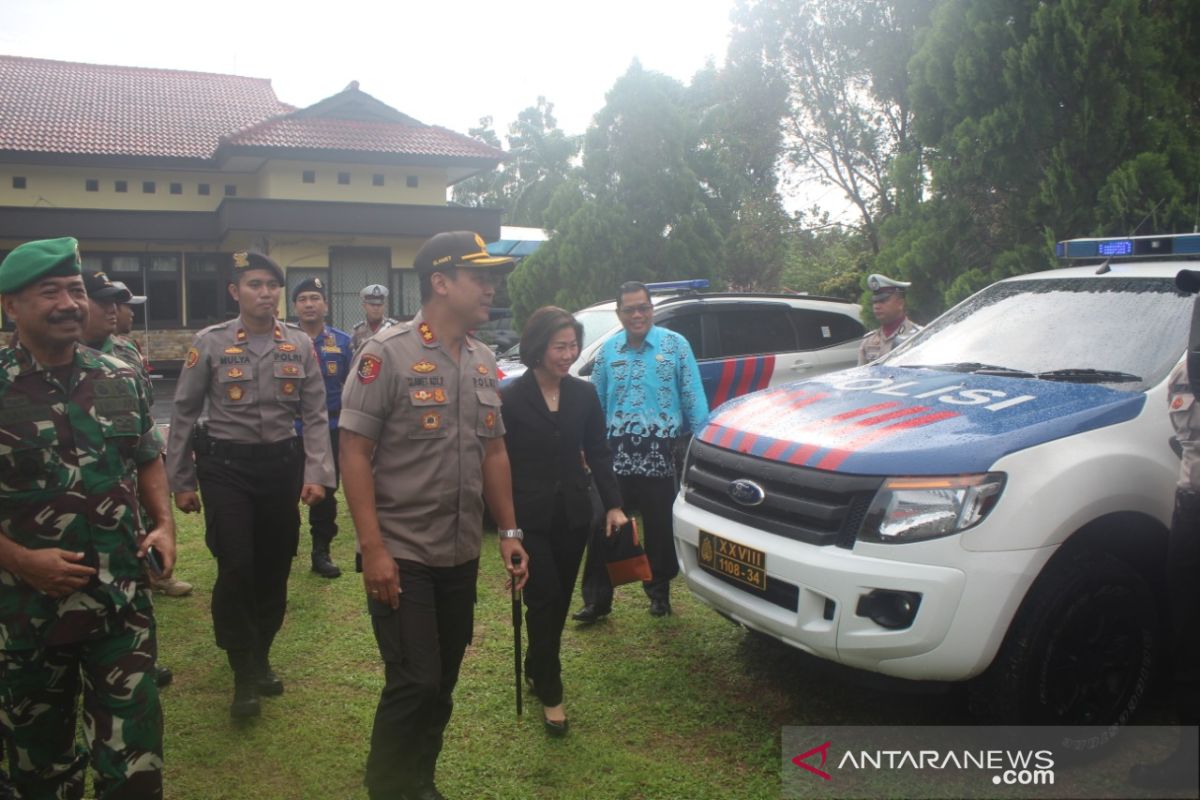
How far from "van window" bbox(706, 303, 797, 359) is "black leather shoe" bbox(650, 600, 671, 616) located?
3.04m

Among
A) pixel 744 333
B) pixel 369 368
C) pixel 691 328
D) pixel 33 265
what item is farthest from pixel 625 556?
pixel 744 333

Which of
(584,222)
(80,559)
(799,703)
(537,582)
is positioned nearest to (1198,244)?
(799,703)

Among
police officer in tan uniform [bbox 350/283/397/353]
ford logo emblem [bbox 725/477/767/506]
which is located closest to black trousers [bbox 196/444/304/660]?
ford logo emblem [bbox 725/477/767/506]

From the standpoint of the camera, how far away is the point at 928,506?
3.09m

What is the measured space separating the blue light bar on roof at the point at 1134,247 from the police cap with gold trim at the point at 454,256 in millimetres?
2983

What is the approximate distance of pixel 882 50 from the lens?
16.5m

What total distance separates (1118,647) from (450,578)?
2445 millimetres

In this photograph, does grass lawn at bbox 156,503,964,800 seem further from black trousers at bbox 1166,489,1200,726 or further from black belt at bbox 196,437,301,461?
black belt at bbox 196,437,301,461

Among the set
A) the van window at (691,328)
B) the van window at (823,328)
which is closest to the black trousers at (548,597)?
the van window at (691,328)

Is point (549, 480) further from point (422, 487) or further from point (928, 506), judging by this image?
point (928, 506)

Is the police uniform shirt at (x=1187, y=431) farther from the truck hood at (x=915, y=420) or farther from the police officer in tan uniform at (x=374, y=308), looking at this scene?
the police officer in tan uniform at (x=374, y=308)

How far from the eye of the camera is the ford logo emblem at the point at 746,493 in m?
3.54

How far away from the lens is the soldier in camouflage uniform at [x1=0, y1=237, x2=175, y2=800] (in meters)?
2.54

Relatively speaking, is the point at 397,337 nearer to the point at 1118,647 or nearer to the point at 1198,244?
the point at 1118,647
